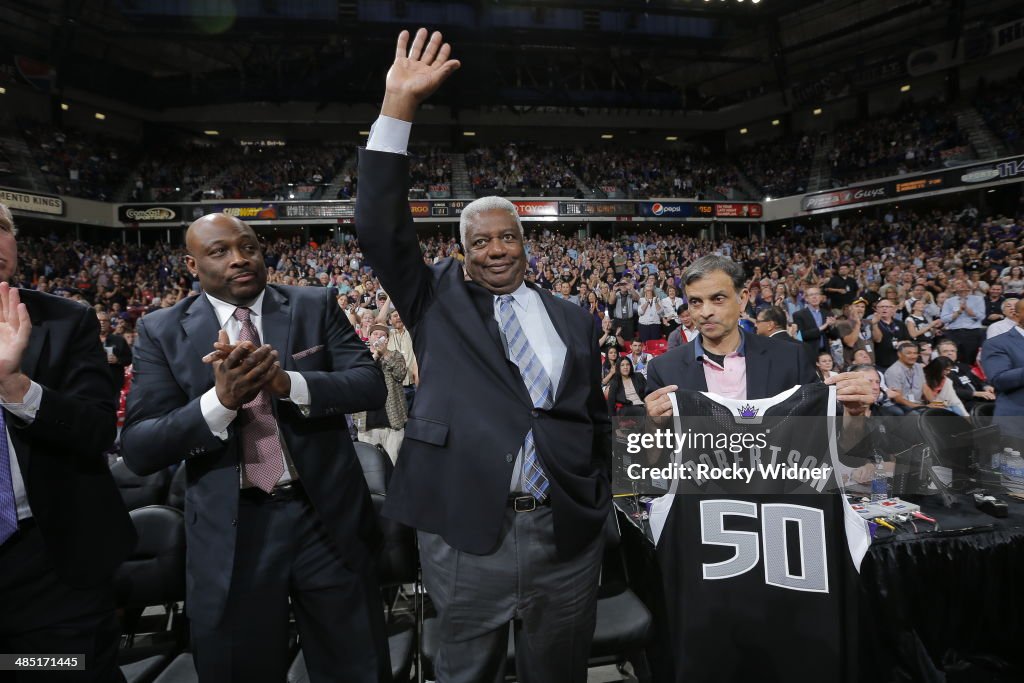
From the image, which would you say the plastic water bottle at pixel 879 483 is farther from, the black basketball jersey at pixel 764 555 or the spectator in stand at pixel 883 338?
the spectator in stand at pixel 883 338

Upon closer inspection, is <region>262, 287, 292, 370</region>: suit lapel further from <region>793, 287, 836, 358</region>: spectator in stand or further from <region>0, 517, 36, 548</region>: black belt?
<region>793, 287, 836, 358</region>: spectator in stand

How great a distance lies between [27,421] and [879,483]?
338 centimetres

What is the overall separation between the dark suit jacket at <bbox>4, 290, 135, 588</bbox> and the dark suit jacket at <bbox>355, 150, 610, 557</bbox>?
2.65ft

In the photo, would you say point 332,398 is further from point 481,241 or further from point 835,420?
point 835,420

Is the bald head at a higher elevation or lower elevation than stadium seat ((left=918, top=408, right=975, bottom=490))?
higher

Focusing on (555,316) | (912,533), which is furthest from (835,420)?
(912,533)

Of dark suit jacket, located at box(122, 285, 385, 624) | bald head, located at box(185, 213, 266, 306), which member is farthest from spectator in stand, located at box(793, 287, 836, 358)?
bald head, located at box(185, 213, 266, 306)

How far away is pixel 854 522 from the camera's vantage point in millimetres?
1870

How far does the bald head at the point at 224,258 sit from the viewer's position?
1722 millimetres

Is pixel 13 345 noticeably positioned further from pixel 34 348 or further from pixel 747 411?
pixel 747 411

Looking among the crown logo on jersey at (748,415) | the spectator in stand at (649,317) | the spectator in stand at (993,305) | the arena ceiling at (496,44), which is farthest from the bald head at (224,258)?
the arena ceiling at (496,44)

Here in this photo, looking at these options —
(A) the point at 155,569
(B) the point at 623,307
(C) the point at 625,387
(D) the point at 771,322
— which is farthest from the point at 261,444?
(B) the point at 623,307

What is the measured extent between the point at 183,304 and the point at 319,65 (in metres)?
30.3

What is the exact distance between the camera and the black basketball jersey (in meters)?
1.87
